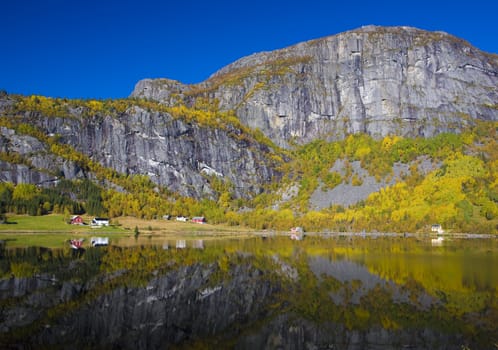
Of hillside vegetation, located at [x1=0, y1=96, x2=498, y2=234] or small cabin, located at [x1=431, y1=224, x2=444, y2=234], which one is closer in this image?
small cabin, located at [x1=431, y1=224, x2=444, y2=234]

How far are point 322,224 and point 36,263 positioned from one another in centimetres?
→ 12345

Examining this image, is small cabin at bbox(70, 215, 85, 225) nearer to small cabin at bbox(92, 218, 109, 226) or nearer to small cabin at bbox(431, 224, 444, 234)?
small cabin at bbox(92, 218, 109, 226)

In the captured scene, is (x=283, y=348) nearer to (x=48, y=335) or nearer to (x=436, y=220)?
(x=48, y=335)

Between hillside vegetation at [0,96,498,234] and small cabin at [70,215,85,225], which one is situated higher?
hillside vegetation at [0,96,498,234]

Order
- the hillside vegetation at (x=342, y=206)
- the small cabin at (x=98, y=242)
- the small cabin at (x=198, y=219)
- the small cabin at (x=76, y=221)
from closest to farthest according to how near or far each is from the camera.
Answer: the small cabin at (x=98, y=242)
the small cabin at (x=76, y=221)
the hillside vegetation at (x=342, y=206)
the small cabin at (x=198, y=219)

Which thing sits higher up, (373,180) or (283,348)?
(373,180)

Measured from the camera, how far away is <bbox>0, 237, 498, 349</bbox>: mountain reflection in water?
2453 cm

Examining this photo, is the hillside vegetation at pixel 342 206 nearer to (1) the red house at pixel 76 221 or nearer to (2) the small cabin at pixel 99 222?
(1) the red house at pixel 76 221

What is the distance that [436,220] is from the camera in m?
150

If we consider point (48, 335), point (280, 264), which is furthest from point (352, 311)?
point (280, 264)

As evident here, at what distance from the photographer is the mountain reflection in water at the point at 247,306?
80.5ft

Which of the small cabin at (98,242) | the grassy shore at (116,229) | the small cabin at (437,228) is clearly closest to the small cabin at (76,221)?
the grassy shore at (116,229)

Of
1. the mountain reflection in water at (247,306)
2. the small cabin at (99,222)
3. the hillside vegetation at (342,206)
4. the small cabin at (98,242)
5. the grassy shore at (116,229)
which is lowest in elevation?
the mountain reflection in water at (247,306)

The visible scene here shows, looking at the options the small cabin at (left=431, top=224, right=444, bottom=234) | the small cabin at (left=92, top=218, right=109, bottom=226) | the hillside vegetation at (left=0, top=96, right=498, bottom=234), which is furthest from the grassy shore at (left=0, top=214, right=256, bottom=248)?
the small cabin at (left=431, top=224, right=444, bottom=234)
